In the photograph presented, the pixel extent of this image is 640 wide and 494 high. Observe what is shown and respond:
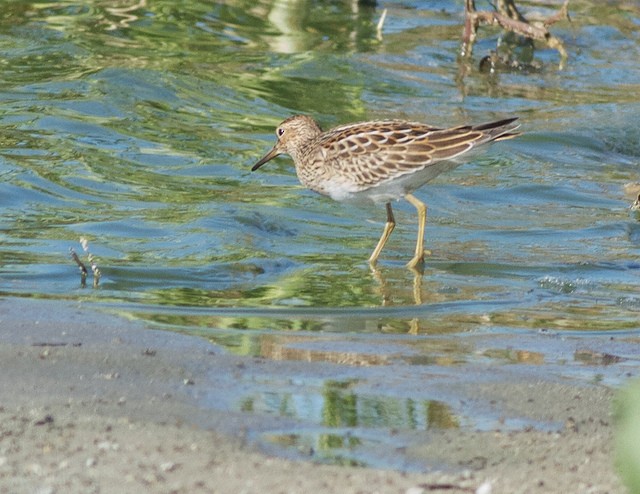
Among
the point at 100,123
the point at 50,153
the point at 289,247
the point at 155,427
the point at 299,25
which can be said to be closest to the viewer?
the point at 155,427

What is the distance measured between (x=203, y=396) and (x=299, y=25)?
11894mm

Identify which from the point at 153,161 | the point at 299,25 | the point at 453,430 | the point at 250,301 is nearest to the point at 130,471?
the point at 453,430

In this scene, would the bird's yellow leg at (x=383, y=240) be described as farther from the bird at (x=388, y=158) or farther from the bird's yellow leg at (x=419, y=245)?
the bird's yellow leg at (x=419, y=245)

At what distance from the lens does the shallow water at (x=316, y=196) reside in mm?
6859

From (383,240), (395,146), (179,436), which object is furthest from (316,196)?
(179,436)

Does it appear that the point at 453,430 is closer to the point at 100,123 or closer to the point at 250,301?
the point at 250,301

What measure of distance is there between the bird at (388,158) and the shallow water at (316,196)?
402mm

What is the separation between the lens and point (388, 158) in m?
9.02

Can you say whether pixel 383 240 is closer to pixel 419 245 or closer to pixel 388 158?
pixel 419 245

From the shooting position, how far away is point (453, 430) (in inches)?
211

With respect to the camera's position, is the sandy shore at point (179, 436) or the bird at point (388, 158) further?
the bird at point (388, 158)

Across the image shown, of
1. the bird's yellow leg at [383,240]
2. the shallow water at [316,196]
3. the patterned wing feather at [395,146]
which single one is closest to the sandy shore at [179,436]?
the shallow water at [316,196]

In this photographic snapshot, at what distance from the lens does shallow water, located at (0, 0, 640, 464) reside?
6859 mm

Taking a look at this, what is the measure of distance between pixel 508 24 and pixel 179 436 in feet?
35.1
